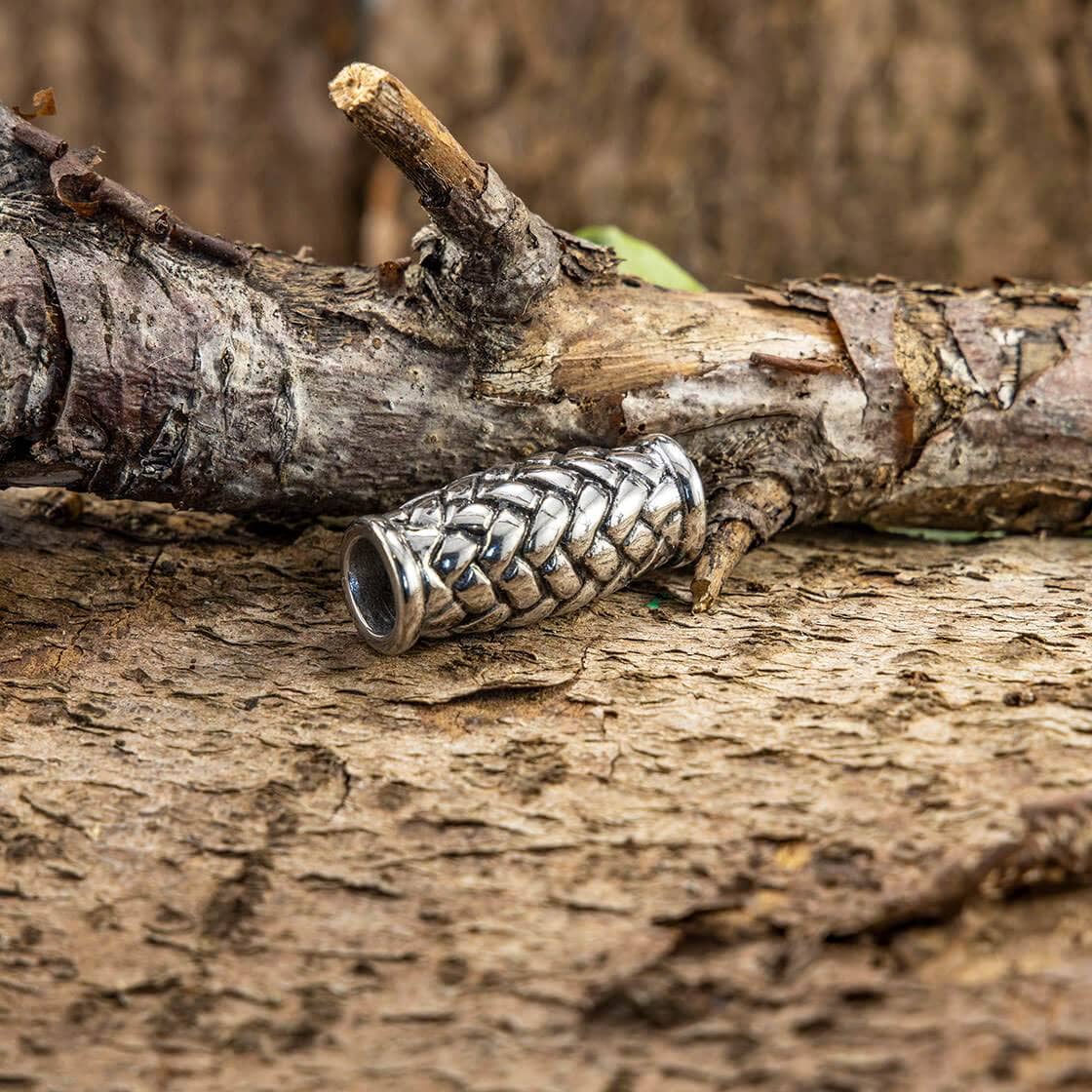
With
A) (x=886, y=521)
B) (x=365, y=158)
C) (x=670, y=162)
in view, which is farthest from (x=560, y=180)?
(x=886, y=521)

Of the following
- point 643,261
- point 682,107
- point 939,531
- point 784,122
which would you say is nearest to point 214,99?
point 682,107

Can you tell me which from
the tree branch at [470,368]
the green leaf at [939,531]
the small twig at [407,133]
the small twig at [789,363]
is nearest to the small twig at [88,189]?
the tree branch at [470,368]

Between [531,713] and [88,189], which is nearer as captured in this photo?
[531,713]

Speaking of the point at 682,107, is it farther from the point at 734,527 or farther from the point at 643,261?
the point at 734,527

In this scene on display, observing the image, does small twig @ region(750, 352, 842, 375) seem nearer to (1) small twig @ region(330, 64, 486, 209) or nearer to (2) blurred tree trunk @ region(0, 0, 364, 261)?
(1) small twig @ region(330, 64, 486, 209)

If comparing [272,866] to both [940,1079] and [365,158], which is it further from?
[365,158]

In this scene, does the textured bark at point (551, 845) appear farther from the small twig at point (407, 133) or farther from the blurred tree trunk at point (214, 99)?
the blurred tree trunk at point (214, 99)
